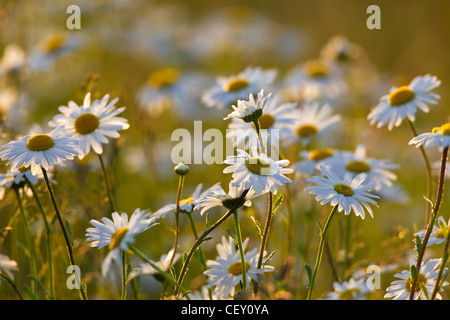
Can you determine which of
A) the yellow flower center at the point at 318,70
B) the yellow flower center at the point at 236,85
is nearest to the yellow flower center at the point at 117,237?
the yellow flower center at the point at 236,85

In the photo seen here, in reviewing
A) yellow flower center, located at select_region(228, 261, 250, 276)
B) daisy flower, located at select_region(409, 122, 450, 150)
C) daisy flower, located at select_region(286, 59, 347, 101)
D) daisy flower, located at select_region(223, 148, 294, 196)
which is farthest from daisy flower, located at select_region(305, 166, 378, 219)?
daisy flower, located at select_region(286, 59, 347, 101)

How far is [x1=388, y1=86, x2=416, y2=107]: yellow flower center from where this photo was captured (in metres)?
2.09

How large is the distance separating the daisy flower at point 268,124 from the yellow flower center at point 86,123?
0.52m

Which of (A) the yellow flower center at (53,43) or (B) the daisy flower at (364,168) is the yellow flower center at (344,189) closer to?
(B) the daisy flower at (364,168)

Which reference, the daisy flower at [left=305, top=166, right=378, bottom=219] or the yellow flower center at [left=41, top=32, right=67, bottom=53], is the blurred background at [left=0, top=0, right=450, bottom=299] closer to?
the yellow flower center at [left=41, top=32, right=67, bottom=53]

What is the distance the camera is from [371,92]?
4984 mm

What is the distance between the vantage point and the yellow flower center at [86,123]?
1.88 m

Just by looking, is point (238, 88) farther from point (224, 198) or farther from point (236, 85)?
point (224, 198)

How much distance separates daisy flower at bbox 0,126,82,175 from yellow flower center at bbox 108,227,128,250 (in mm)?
293

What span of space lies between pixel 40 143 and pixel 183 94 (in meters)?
2.63

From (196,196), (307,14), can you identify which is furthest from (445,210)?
(307,14)
